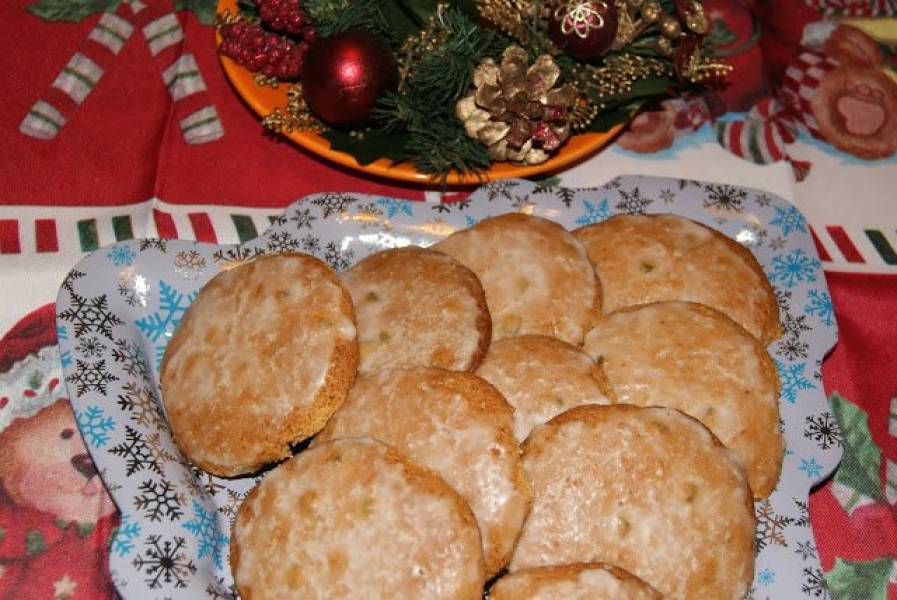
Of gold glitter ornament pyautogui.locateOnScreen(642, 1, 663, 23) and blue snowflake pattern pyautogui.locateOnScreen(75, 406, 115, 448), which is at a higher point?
gold glitter ornament pyautogui.locateOnScreen(642, 1, 663, 23)

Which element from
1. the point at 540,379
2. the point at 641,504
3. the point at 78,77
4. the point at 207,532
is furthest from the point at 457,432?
the point at 78,77

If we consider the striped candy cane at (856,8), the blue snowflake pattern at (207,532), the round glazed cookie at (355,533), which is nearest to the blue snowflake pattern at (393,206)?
the round glazed cookie at (355,533)

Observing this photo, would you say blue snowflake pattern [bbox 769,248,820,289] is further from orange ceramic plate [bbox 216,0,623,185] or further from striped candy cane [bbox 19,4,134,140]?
striped candy cane [bbox 19,4,134,140]

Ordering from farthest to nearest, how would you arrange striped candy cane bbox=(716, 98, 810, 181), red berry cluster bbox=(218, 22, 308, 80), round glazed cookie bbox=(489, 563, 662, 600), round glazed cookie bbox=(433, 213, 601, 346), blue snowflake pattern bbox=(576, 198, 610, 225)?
striped candy cane bbox=(716, 98, 810, 181), red berry cluster bbox=(218, 22, 308, 80), blue snowflake pattern bbox=(576, 198, 610, 225), round glazed cookie bbox=(433, 213, 601, 346), round glazed cookie bbox=(489, 563, 662, 600)

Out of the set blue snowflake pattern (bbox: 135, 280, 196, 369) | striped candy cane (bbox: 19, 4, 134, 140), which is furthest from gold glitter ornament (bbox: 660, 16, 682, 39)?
striped candy cane (bbox: 19, 4, 134, 140)

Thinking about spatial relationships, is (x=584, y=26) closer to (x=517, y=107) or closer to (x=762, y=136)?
(x=517, y=107)

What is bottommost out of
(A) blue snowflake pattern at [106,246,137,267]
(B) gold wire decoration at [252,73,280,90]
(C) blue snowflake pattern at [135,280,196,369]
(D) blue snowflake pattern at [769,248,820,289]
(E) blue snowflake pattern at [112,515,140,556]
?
(D) blue snowflake pattern at [769,248,820,289]

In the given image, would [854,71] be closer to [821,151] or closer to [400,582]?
[821,151]
